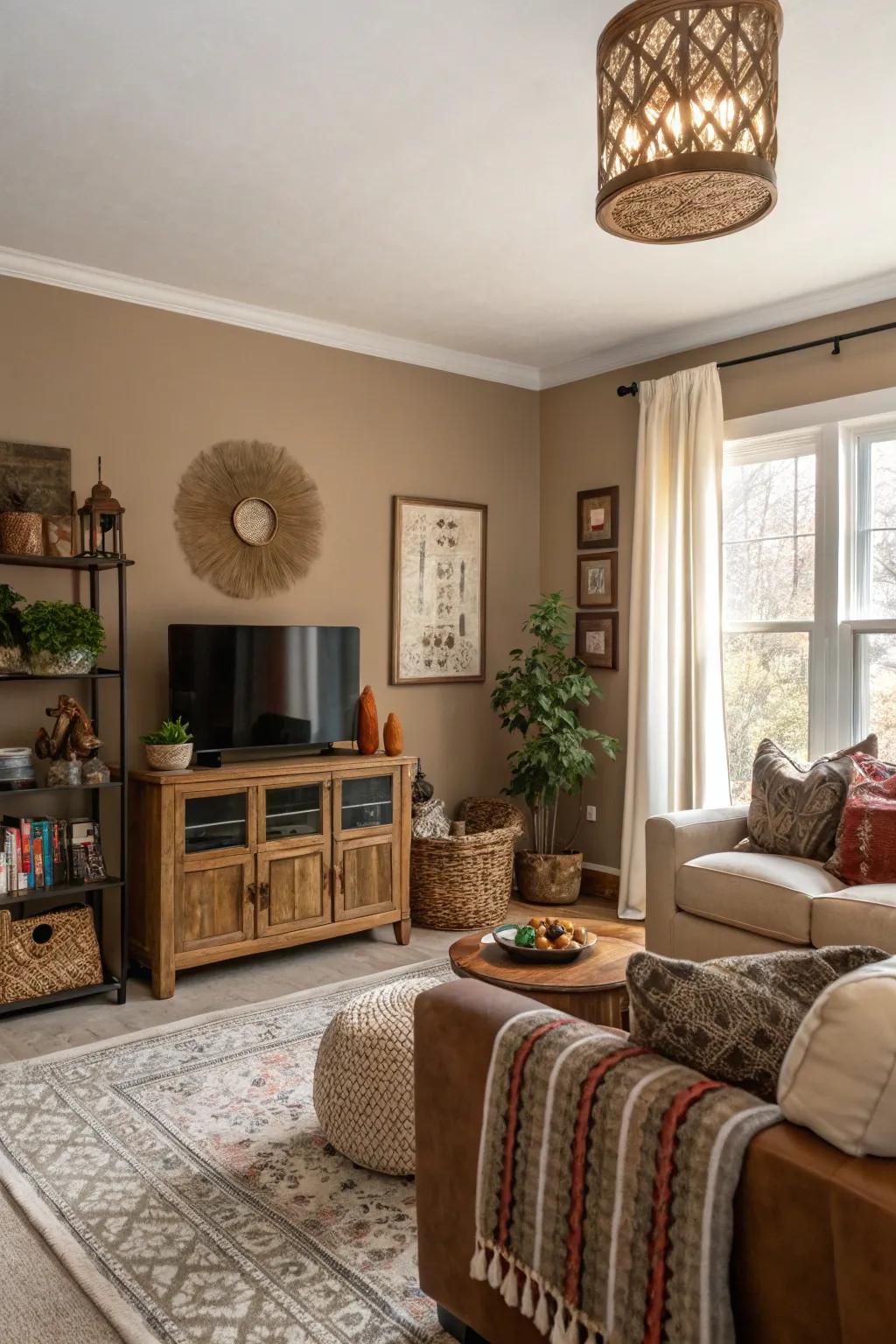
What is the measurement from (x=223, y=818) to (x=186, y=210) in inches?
86.7

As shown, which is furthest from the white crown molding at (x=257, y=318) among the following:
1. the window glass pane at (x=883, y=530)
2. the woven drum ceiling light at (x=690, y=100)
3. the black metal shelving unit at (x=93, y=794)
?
the woven drum ceiling light at (x=690, y=100)

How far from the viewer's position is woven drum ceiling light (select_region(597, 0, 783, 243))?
1999mm

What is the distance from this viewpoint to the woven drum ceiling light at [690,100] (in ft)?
6.56

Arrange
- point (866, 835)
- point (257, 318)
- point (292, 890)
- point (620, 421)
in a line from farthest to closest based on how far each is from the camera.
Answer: point (620, 421), point (257, 318), point (292, 890), point (866, 835)

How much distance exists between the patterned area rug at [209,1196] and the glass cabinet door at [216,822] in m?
0.76

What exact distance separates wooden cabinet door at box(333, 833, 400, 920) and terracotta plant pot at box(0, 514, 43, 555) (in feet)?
5.57

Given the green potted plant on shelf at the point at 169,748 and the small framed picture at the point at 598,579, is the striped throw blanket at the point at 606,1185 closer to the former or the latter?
the green potted plant on shelf at the point at 169,748

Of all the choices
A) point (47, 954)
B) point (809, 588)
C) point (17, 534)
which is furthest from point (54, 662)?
point (809, 588)

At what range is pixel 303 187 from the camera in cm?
327

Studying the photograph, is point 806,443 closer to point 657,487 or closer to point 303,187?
point 657,487

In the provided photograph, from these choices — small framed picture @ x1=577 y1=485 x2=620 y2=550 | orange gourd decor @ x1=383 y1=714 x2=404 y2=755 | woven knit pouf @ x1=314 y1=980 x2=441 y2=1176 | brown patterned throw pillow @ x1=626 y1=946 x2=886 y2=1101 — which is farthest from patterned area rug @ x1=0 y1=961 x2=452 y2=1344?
small framed picture @ x1=577 y1=485 x2=620 y2=550

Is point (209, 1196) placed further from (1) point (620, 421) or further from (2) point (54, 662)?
(1) point (620, 421)

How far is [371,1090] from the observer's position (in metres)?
2.46

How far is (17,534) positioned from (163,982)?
173 cm
